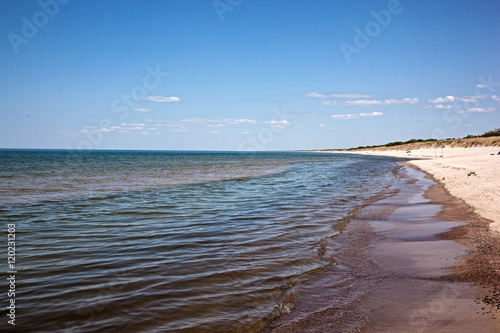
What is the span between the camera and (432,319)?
3830 millimetres

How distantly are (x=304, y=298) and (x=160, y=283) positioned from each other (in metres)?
2.33

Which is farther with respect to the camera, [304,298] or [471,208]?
[471,208]

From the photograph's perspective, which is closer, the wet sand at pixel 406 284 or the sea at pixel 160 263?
the wet sand at pixel 406 284

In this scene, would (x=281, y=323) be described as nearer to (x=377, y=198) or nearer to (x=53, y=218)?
(x=53, y=218)

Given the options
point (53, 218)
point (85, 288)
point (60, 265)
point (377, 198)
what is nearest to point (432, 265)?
point (85, 288)

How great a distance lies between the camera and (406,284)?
5.00 metres

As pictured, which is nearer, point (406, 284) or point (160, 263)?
point (406, 284)

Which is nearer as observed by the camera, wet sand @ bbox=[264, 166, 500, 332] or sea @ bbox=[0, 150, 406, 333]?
wet sand @ bbox=[264, 166, 500, 332]

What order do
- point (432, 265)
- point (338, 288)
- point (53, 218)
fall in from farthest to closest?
point (53, 218), point (432, 265), point (338, 288)

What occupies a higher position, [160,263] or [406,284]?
[406,284]

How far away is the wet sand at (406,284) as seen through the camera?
12.6ft

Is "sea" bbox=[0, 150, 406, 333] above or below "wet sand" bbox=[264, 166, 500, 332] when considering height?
below

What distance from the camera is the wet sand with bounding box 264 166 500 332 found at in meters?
3.84

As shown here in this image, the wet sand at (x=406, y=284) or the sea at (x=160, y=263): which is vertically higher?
the wet sand at (x=406, y=284)
